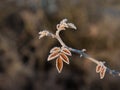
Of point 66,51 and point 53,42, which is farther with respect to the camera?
point 53,42

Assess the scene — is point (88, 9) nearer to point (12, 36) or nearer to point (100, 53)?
point (100, 53)

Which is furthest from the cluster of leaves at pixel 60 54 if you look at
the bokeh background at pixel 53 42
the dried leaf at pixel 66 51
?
the bokeh background at pixel 53 42

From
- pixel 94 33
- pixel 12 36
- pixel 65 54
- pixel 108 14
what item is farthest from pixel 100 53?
pixel 65 54

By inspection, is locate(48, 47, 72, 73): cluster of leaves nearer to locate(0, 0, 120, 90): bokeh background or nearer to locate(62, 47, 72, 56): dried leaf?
locate(62, 47, 72, 56): dried leaf

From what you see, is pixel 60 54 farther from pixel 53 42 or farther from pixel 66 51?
pixel 53 42

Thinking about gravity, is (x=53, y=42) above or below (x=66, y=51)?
above

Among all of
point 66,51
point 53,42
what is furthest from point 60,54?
point 53,42

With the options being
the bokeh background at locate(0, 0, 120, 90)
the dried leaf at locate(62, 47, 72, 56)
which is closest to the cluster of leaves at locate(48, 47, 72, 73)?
the dried leaf at locate(62, 47, 72, 56)

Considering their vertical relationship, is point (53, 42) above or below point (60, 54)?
above
